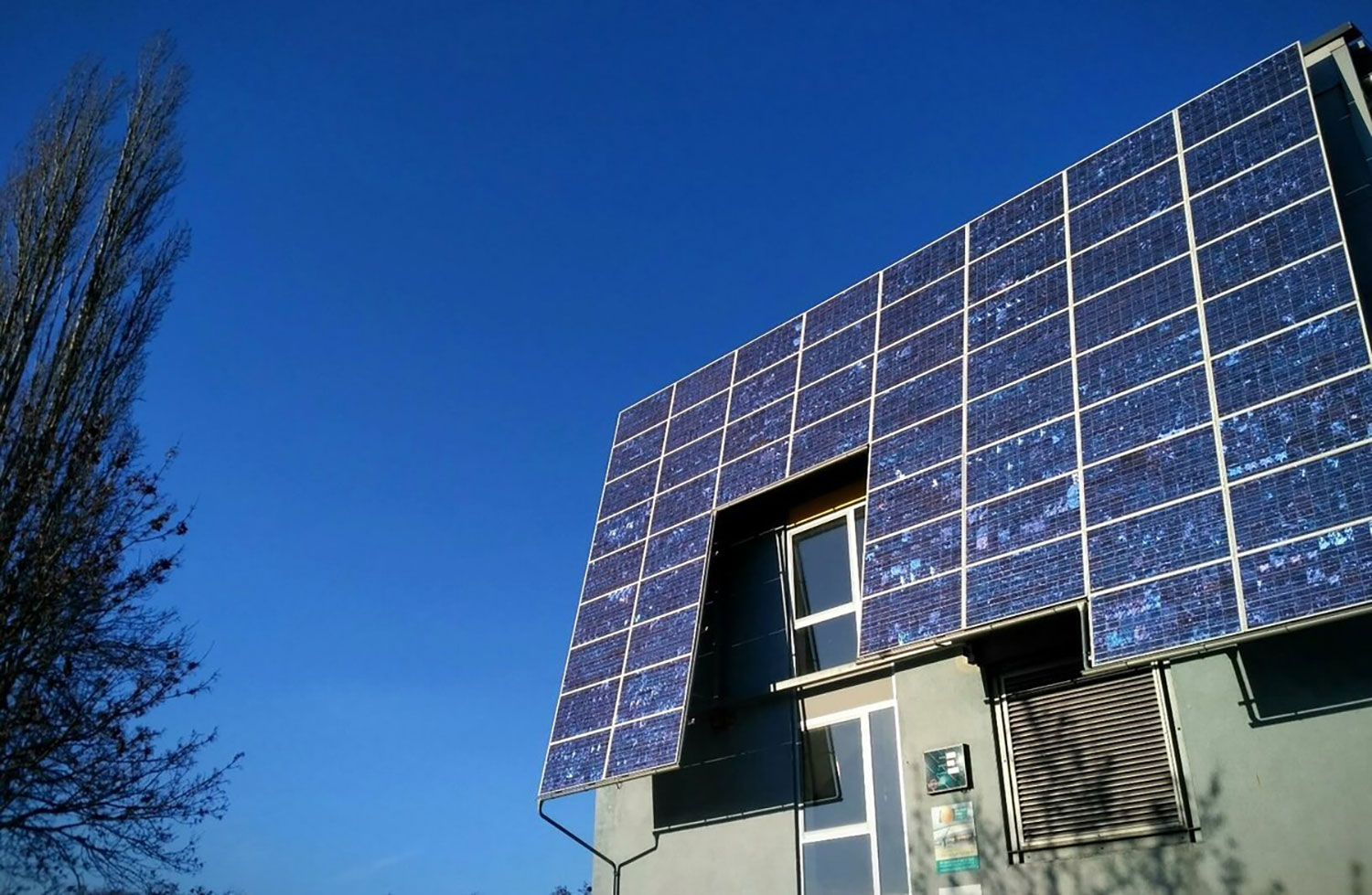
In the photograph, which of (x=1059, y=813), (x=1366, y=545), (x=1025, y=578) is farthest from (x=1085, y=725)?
(x=1366, y=545)

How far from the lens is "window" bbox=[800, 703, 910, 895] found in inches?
425

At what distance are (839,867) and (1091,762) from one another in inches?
130

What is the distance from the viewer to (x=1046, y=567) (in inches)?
362

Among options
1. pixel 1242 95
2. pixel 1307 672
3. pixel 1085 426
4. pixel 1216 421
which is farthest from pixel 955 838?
pixel 1242 95

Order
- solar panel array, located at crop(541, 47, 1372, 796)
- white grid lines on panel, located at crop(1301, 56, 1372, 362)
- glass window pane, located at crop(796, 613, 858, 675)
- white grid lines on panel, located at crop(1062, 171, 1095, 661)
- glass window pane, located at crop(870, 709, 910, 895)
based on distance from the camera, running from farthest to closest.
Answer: glass window pane, located at crop(796, 613, 858, 675) < glass window pane, located at crop(870, 709, 910, 895) < white grid lines on panel, located at crop(1062, 171, 1095, 661) < white grid lines on panel, located at crop(1301, 56, 1372, 362) < solar panel array, located at crop(541, 47, 1372, 796)

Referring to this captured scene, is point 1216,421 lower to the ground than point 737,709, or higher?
higher

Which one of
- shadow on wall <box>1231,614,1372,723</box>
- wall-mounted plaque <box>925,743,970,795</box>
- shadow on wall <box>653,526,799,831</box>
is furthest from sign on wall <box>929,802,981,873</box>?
shadow on wall <box>1231,614,1372,723</box>

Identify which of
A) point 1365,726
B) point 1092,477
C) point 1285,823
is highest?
point 1092,477

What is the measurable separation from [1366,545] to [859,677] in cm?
577

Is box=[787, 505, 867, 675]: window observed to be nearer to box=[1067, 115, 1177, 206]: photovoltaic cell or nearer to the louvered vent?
the louvered vent

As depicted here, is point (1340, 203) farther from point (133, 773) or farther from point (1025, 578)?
point (133, 773)

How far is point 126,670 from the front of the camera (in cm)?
1284

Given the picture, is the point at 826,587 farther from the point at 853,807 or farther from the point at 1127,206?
the point at 1127,206

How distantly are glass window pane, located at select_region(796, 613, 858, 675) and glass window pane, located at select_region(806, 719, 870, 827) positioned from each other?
83cm
